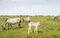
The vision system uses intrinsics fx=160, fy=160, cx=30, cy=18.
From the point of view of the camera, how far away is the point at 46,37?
17.1m

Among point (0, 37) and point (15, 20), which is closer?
point (0, 37)

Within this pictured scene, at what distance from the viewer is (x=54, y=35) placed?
17797 millimetres

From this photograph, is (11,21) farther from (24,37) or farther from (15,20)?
(24,37)

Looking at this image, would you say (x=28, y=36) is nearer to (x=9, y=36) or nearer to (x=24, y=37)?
(x=24, y=37)

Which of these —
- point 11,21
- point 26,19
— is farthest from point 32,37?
point 26,19

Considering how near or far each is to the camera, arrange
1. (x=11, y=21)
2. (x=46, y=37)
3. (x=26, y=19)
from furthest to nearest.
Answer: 1. (x=26, y=19)
2. (x=11, y=21)
3. (x=46, y=37)

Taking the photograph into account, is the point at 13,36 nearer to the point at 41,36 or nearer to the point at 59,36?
the point at 41,36

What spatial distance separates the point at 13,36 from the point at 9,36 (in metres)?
0.44

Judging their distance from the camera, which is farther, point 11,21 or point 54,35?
point 11,21

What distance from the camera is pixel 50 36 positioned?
17.5 m

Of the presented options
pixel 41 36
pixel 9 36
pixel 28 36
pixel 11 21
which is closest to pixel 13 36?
pixel 9 36

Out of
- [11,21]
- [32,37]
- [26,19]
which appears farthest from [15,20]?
[32,37]

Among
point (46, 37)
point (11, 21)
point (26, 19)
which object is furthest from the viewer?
point (26, 19)

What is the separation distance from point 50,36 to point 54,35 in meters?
0.60
